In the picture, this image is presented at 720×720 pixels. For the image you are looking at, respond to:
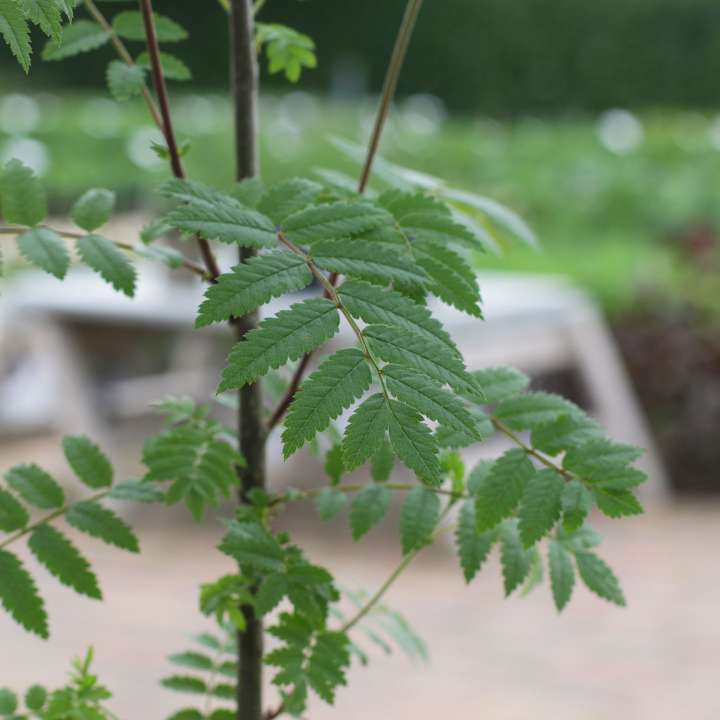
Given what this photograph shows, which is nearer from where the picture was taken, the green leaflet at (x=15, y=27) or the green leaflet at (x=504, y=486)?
the green leaflet at (x=15, y=27)

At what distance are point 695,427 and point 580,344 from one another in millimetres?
440

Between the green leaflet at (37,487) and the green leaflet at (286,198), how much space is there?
0.26 metres

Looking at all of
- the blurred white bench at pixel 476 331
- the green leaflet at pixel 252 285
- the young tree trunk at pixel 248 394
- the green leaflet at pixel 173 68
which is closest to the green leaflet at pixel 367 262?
the green leaflet at pixel 252 285

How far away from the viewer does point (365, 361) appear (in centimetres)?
59

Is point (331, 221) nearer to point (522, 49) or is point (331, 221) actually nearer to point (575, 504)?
point (575, 504)

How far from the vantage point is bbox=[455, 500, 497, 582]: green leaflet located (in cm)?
74

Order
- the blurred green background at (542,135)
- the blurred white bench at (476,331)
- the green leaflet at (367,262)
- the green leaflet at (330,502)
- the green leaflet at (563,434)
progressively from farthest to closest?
1. the blurred green background at (542,135)
2. the blurred white bench at (476,331)
3. the green leaflet at (330,502)
4. the green leaflet at (563,434)
5. the green leaflet at (367,262)

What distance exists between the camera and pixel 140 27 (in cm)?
81

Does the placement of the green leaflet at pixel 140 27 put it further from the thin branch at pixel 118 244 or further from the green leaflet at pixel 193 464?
the green leaflet at pixel 193 464

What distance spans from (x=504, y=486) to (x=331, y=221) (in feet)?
0.58

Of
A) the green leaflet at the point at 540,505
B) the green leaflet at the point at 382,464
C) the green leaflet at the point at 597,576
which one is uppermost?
the green leaflet at the point at 540,505

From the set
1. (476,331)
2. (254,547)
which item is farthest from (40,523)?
(476,331)

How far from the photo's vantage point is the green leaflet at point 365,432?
561 millimetres

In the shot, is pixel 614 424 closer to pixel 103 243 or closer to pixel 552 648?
pixel 552 648
